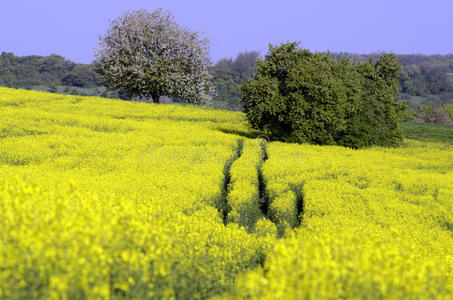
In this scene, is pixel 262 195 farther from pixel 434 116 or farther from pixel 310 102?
pixel 434 116

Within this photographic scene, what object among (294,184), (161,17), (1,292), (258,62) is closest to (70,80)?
(161,17)

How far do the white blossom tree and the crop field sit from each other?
959 cm

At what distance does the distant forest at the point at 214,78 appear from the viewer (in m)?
79.4

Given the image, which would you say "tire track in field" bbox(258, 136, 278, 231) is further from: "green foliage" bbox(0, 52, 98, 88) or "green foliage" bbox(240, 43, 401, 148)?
"green foliage" bbox(0, 52, 98, 88)

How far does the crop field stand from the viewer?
3.42 meters

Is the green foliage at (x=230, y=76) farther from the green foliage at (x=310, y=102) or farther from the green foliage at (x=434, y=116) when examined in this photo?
the green foliage at (x=310, y=102)

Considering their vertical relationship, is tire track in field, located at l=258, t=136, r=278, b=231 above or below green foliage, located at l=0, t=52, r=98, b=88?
below

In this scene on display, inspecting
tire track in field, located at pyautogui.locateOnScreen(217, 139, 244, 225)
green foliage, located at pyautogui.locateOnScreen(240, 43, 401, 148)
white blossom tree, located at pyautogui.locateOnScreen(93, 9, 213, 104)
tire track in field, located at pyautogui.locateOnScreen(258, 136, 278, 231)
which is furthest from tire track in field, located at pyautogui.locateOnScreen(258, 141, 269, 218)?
white blossom tree, located at pyautogui.locateOnScreen(93, 9, 213, 104)

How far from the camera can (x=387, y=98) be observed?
24.9 m

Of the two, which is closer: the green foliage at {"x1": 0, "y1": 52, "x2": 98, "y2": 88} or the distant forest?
the distant forest

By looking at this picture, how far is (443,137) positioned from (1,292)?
35.7 meters

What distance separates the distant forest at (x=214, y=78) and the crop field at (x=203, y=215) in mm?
53945

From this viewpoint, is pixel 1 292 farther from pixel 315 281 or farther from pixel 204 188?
pixel 204 188

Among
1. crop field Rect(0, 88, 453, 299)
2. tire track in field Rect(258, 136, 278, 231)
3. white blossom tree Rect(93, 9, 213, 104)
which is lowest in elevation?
tire track in field Rect(258, 136, 278, 231)
